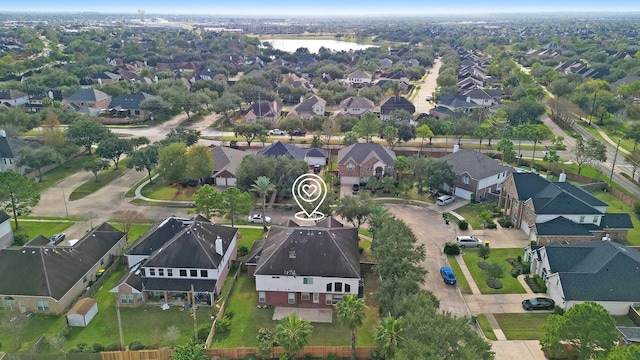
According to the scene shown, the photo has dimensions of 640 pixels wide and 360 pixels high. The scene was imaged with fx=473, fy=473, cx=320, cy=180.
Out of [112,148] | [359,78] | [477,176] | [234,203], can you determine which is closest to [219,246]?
[234,203]

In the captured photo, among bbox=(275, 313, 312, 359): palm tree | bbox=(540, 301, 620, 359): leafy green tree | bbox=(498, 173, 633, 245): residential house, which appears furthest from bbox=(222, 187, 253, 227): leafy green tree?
bbox=(540, 301, 620, 359): leafy green tree

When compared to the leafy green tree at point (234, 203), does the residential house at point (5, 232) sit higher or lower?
lower

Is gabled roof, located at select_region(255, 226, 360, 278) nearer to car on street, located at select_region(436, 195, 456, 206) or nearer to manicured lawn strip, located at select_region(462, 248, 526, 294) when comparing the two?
manicured lawn strip, located at select_region(462, 248, 526, 294)

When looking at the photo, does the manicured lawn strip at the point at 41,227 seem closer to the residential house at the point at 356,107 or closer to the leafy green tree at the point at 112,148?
the leafy green tree at the point at 112,148

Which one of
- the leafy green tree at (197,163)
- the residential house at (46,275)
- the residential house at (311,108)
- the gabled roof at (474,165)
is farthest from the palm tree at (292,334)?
the residential house at (311,108)

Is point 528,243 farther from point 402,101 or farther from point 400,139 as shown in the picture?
point 402,101

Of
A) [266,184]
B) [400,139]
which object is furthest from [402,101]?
[266,184]
